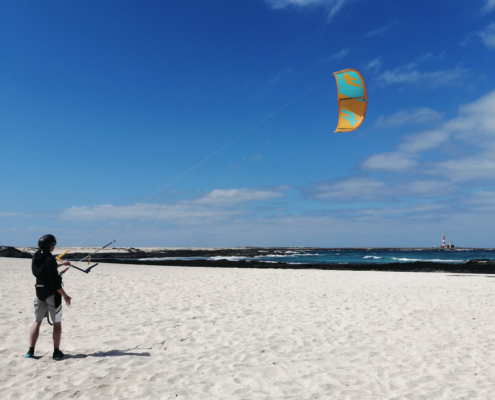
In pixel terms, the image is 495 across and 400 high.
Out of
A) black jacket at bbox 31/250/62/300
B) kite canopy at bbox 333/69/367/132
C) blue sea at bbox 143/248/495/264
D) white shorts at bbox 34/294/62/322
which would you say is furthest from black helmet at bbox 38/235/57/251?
blue sea at bbox 143/248/495/264

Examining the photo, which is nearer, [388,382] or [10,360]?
[388,382]

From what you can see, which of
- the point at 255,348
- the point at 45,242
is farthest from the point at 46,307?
the point at 255,348

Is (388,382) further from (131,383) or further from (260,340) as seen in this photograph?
(131,383)

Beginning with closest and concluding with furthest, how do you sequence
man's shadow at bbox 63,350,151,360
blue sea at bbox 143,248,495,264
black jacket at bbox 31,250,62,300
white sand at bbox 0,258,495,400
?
1. white sand at bbox 0,258,495,400
2. black jacket at bbox 31,250,62,300
3. man's shadow at bbox 63,350,151,360
4. blue sea at bbox 143,248,495,264

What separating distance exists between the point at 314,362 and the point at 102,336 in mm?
3656

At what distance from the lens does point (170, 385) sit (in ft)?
13.5

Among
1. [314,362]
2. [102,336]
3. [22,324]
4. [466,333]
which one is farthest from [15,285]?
[466,333]

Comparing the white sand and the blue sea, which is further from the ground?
the white sand

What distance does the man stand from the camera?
4684 millimetres

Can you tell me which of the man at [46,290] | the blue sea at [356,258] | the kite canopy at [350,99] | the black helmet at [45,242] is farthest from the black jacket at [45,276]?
the blue sea at [356,258]

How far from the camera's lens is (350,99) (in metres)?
11.8

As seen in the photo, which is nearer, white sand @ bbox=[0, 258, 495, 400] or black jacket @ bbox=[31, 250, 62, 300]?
white sand @ bbox=[0, 258, 495, 400]

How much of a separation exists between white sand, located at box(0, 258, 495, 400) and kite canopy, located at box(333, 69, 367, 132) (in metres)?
5.84

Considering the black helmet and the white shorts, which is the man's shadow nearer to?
the white shorts
